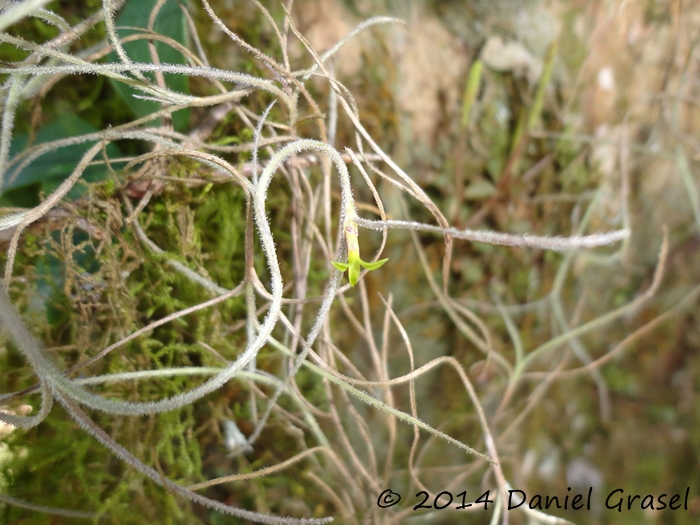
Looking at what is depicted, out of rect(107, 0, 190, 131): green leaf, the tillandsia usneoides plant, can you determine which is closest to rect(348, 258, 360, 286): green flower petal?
the tillandsia usneoides plant

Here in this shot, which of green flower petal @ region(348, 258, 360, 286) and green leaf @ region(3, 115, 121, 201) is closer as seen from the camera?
green flower petal @ region(348, 258, 360, 286)

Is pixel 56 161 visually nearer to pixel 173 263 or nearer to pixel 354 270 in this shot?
pixel 173 263

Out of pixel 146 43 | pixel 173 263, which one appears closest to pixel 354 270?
pixel 173 263

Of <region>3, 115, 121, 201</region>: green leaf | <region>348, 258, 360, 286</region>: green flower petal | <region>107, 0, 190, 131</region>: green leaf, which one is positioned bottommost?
→ <region>348, 258, 360, 286</region>: green flower petal

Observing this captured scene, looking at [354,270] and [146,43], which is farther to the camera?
[146,43]

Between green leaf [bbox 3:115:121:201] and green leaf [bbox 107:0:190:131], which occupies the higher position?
green leaf [bbox 107:0:190:131]

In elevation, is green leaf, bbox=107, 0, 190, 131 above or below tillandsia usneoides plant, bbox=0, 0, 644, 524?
above

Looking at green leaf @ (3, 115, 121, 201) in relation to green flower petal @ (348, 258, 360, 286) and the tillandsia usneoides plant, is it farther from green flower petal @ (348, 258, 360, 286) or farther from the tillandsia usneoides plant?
green flower petal @ (348, 258, 360, 286)

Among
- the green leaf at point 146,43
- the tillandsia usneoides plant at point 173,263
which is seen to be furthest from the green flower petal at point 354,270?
the green leaf at point 146,43
